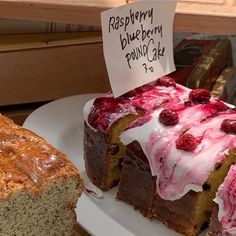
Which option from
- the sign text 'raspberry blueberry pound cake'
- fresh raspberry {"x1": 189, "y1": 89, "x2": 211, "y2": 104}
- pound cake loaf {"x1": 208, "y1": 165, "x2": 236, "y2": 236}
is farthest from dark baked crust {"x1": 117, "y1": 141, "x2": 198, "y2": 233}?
fresh raspberry {"x1": 189, "y1": 89, "x2": 211, "y2": 104}

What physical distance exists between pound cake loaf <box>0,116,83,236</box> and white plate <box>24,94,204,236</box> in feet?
0.32

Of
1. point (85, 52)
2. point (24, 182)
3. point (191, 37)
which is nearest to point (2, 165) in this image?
point (24, 182)

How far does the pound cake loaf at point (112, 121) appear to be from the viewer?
172cm

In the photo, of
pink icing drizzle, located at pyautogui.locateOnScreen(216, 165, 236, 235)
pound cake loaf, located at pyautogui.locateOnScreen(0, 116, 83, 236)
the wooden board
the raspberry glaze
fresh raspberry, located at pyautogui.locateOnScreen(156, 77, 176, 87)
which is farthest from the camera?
the wooden board

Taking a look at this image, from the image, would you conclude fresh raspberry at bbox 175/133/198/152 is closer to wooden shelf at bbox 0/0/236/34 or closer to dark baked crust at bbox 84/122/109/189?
dark baked crust at bbox 84/122/109/189

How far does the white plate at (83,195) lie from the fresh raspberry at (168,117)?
0.27m

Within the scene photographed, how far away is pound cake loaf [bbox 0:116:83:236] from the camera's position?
1.31m

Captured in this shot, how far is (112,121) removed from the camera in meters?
1.72

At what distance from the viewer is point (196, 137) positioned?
1.60m

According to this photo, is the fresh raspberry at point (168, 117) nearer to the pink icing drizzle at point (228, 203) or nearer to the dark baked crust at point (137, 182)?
the dark baked crust at point (137, 182)

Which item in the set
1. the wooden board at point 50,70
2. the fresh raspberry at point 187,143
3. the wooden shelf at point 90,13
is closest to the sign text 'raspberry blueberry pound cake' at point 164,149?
the fresh raspberry at point 187,143

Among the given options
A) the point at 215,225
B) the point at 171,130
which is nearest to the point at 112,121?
the point at 171,130

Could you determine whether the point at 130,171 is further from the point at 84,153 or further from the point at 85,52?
the point at 85,52

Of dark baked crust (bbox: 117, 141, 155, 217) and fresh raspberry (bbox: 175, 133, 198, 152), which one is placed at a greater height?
fresh raspberry (bbox: 175, 133, 198, 152)
